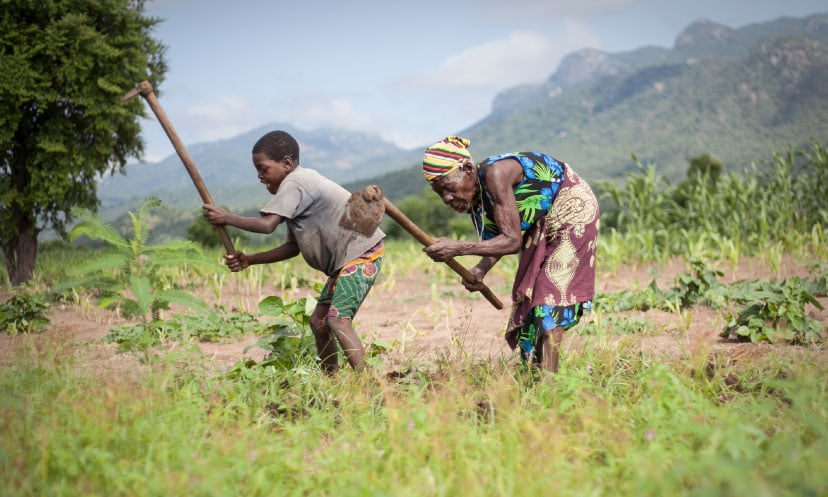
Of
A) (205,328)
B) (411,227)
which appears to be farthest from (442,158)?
(205,328)

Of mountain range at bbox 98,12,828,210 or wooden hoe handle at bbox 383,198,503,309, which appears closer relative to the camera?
Answer: wooden hoe handle at bbox 383,198,503,309

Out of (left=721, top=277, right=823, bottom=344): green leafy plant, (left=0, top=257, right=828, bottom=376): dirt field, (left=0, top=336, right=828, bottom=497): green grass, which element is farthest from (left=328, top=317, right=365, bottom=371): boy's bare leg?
(left=721, top=277, right=823, bottom=344): green leafy plant

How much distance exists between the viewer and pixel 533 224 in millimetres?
3236

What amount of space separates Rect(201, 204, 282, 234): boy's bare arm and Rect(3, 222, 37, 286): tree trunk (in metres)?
6.33

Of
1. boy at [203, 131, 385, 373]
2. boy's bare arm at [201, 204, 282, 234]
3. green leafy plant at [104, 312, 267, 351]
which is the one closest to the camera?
boy's bare arm at [201, 204, 282, 234]

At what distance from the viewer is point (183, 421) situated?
259cm

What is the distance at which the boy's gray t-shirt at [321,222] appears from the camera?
3.19 m

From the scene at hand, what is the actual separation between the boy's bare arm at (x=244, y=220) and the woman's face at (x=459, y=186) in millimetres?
836

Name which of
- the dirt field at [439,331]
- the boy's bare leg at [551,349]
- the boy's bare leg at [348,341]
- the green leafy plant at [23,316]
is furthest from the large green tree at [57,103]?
the boy's bare leg at [551,349]

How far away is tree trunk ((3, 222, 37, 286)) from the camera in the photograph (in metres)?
7.88

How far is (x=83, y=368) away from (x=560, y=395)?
2599 millimetres

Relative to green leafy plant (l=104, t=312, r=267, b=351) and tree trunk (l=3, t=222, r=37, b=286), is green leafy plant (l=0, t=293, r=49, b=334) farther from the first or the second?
tree trunk (l=3, t=222, r=37, b=286)

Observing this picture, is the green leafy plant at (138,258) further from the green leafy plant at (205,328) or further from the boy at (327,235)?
the green leafy plant at (205,328)

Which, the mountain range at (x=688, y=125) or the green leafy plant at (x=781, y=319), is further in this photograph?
the mountain range at (x=688, y=125)
